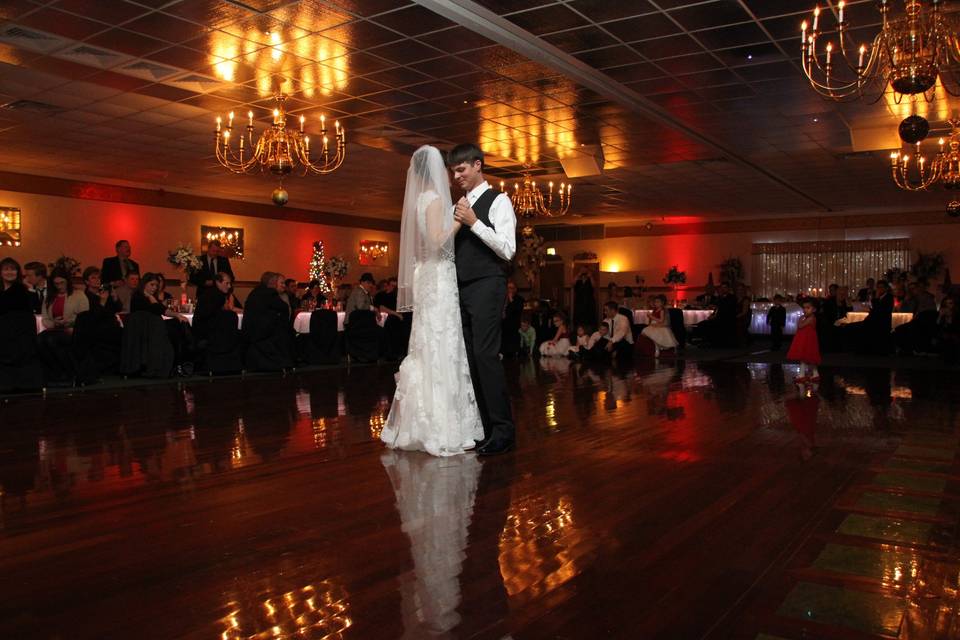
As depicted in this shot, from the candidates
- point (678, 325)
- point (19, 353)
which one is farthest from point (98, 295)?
point (678, 325)

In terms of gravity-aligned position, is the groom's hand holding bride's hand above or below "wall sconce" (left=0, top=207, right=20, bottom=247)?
below

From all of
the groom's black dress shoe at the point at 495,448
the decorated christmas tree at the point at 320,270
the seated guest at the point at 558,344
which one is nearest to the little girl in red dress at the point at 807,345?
the seated guest at the point at 558,344

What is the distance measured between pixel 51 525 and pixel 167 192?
1301 cm

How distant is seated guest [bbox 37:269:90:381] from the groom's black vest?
502 centimetres

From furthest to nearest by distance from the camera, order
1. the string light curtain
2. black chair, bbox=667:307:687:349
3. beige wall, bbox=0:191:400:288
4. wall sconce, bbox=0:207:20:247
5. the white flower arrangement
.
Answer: the string light curtain, black chair, bbox=667:307:687:349, beige wall, bbox=0:191:400:288, wall sconce, bbox=0:207:20:247, the white flower arrangement

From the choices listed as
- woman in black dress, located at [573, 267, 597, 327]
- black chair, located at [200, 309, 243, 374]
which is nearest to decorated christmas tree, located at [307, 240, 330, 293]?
black chair, located at [200, 309, 243, 374]

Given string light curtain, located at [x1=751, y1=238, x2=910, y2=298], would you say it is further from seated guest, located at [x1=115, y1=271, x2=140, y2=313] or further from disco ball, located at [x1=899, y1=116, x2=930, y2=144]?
seated guest, located at [x1=115, y1=271, x2=140, y2=313]

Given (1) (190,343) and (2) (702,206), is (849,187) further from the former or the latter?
(1) (190,343)

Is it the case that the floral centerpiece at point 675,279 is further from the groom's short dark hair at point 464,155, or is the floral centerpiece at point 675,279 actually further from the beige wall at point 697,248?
the groom's short dark hair at point 464,155

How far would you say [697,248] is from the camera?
19234mm

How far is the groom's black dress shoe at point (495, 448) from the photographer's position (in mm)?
3719

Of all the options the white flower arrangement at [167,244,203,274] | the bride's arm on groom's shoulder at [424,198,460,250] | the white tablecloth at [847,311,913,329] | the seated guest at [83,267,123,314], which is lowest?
the white tablecloth at [847,311,913,329]

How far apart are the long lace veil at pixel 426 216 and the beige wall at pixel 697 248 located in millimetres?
16355

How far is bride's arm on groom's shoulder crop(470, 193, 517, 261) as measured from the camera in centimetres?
357
